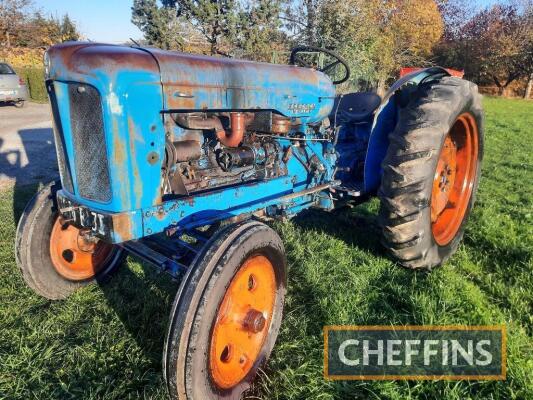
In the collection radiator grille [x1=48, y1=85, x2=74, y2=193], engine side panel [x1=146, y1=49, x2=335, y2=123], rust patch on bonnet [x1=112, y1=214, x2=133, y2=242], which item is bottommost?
rust patch on bonnet [x1=112, y1=214, x2=133, y2=242]

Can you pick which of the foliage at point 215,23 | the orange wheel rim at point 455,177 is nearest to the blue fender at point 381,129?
the orange wheel rim at point 455,177

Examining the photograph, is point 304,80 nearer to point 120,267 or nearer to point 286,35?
point 120,267

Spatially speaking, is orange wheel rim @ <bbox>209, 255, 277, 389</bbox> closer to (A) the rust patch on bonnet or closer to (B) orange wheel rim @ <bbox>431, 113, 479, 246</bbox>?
(A) the rust patch on bonnet

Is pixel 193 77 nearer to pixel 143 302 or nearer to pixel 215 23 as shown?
pixel 143 302

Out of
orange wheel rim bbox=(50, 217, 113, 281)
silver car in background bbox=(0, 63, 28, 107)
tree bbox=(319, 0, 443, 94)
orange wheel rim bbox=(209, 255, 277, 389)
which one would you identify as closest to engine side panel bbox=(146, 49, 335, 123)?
orange wheel rim bbox=(209, 255, 277, 389)

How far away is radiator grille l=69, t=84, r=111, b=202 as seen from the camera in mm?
1962

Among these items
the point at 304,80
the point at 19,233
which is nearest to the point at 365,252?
the point at 304,80

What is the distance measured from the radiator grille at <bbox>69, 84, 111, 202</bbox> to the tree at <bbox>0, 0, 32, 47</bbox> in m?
26.2

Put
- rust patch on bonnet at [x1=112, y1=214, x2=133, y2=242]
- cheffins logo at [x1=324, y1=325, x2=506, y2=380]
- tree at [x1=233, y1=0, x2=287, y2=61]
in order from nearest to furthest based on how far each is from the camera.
Answer: rust patch on bonnet at [x1=112, y1=214, x2=133, y2=242]
cheffins logo at [x1=324, y1=325, x2=506, y2=380]
tree at [x1=233, y1=0, x2=287, y2=61]

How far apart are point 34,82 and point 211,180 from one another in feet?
60.3

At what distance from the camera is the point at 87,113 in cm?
200

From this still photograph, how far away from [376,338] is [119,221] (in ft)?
5.16

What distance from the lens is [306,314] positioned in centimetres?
267

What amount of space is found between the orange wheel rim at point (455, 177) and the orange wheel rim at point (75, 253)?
8.98ft
